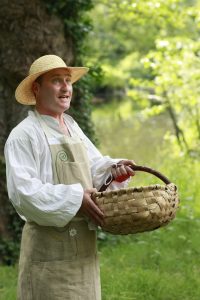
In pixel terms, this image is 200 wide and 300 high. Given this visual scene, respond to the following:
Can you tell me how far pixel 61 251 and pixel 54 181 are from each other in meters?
0.36

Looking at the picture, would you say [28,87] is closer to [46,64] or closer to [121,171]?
[46,64]

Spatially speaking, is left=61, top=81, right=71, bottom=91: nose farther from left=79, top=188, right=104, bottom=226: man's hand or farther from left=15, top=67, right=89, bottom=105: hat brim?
left=79, top=188, right=104, bottom=226: man's hand

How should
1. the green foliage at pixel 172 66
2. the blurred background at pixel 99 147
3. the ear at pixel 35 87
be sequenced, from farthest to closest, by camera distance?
the green foliage at pixel 172 66
the blurred background at pixel 99 147
the ear at pixel 35 87

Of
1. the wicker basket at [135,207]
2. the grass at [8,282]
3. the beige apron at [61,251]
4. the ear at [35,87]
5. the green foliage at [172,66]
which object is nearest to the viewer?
the wicker basket at [135,207]

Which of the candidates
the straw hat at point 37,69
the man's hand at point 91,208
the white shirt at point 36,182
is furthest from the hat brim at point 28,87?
the man's hand at point 91,208

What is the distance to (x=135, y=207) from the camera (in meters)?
2.78

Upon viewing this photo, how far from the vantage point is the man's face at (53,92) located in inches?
121

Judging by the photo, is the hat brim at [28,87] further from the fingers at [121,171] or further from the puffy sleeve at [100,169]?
the fingers at [121,171]

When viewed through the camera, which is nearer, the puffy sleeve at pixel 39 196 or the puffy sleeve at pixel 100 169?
the puffy sleeve at pixel 39 196

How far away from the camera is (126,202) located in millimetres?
2787

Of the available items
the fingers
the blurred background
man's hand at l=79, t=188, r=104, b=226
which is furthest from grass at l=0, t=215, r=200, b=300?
man's hand at l=79, t=188, r=104, b=226

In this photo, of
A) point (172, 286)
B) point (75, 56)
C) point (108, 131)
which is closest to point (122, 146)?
point (108, 131)

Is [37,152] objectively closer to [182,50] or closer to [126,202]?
[126,202]

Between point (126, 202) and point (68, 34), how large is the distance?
11.7ft
